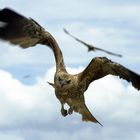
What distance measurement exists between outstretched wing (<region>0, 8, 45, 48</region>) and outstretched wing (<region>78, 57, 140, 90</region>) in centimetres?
167

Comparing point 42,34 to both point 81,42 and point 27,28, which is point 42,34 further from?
point 81,42

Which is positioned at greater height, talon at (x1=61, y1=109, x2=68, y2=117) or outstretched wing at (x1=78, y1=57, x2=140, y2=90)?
outstretched wing at (x1=78, y1=57, x2=140, y2=90)

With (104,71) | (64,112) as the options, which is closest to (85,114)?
(64,112)

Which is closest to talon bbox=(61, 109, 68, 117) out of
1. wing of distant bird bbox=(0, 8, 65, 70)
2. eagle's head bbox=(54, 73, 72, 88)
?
eagle's head bbox=(54, 73, 72, 88)

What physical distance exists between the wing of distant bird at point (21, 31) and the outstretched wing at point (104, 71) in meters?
1.19

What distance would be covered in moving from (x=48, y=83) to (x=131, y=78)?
1787mm

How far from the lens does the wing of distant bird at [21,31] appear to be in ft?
40.4

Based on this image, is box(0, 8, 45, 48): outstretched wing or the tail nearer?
the tail

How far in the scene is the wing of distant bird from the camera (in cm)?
1233

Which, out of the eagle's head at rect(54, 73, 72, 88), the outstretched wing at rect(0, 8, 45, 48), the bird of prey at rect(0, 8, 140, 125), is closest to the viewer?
the bird of prey at rect(0, 8, 140, 125)

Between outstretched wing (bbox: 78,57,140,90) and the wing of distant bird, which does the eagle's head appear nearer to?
outstretched wing (bbox: 78,57,140,90)

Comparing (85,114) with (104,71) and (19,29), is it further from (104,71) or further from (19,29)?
(19,29)

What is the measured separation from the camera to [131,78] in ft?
34.3

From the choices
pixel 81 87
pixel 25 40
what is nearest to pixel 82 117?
pixel 81 87
